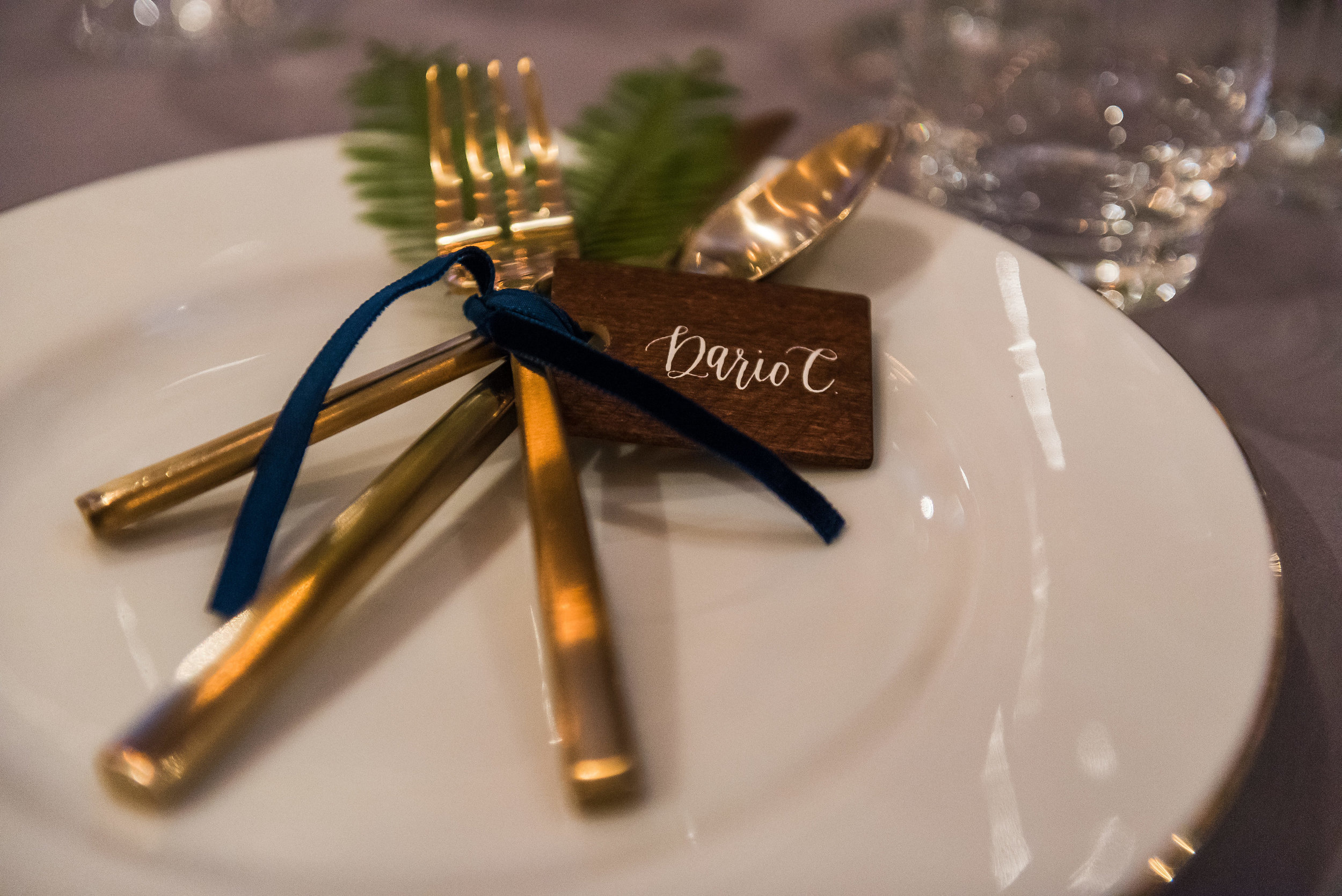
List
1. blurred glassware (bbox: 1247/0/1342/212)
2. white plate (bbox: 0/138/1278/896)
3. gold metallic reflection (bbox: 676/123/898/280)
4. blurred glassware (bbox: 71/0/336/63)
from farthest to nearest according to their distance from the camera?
blurred glassware (bbox: 71/0/336/63)
blurred glassware (bbox: 1247/0/1342/212)
gold metallic reflection (bbox: 676/123/898/280)
white plate (bbox: 0/138/1278/896)

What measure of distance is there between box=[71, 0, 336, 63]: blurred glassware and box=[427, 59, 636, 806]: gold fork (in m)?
0.34

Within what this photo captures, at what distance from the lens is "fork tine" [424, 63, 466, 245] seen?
633 millimetres

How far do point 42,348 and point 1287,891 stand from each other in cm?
73

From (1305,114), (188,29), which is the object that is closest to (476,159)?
(188,29)

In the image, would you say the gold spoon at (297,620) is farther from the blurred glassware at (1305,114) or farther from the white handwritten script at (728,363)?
the blurred glassware at (1305,114)

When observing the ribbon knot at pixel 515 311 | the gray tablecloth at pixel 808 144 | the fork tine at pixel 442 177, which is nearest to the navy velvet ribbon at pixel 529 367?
the ribbon knot at pixel 515 311

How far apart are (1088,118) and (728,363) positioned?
0.54 metres

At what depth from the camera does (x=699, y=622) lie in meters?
0.43

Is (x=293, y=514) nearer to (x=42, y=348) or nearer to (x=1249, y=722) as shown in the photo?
(x=42, y=348)

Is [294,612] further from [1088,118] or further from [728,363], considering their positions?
[1088,118]

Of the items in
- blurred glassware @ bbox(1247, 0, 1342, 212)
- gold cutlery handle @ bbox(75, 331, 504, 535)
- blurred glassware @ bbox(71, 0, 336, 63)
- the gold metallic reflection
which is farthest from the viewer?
blurred glassware @ bbox(71, 0, 336, 63)

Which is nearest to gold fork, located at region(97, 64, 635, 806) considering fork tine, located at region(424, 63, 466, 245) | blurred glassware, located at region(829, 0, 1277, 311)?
fork tine, located at region(424, 63, 466, 245)

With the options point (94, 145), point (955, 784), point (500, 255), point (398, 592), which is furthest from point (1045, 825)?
point (94, 145)

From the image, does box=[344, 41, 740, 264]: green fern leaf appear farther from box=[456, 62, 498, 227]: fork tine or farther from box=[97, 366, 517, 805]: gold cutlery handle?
box=[97, 366, 517, 805]: gold cutlery handle
